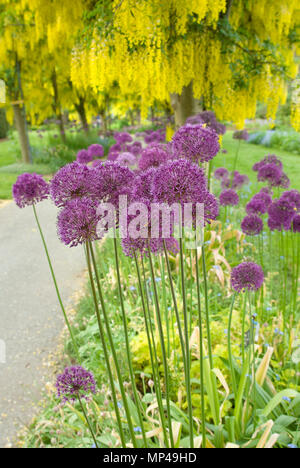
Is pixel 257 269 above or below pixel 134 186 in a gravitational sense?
below

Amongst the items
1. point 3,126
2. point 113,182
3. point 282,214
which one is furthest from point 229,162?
point 3,126

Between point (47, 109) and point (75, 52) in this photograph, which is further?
point (47, 109)

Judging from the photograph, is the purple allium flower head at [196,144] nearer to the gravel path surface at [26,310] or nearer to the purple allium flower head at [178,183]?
the purple allium flower head at [178,183]

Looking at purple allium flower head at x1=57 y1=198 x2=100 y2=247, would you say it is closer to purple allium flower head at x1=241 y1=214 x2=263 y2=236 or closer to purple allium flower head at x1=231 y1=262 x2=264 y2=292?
purple allium flower head at x1=231 y1=262 x2=264 y2=292

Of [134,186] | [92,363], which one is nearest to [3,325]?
[92,363]

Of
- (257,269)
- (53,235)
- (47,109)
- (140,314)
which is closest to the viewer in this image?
(257,269)

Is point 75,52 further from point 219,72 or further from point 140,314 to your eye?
point 140,314

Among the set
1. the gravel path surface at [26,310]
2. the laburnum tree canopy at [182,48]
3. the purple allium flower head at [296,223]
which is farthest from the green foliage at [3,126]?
the purple allium flower head at [296,223]

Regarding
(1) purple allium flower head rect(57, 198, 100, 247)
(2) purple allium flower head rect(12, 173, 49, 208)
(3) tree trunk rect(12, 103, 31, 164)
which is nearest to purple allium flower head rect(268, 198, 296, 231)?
(2) purple allium flower head rect(12, 173, 49, 208)

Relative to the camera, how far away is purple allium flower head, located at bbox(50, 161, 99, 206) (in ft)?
2.17

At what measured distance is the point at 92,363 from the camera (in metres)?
1.97

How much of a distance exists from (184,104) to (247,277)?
81.9 inches

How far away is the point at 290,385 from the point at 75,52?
208cm

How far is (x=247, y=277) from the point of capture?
3.62ft
